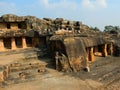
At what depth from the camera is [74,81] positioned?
11820 mm

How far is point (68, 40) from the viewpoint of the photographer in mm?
14242

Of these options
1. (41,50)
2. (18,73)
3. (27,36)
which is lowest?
(18,73)

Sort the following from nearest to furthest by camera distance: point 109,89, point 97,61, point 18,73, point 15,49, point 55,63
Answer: point 109,89
point 18,73
point 55,63
point 97,61
point 15,49

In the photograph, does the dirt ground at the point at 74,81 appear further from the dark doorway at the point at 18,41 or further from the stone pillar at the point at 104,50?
the dark doorway at the point at 18,41

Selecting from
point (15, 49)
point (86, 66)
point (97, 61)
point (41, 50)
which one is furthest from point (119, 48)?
point (15, 49)

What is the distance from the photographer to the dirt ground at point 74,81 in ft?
35.7

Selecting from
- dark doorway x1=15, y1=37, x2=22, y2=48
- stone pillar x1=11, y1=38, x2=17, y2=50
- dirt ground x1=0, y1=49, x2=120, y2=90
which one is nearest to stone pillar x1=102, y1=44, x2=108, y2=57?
dirt ground x1=0, y1=49, x2=120, y2=90

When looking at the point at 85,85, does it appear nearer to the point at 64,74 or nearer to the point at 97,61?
the point at 64,74

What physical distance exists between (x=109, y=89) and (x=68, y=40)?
4736 mm

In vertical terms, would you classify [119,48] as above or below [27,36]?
below

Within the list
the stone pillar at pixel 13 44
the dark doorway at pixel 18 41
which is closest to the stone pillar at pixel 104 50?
the dark doorway at pixel 18 41

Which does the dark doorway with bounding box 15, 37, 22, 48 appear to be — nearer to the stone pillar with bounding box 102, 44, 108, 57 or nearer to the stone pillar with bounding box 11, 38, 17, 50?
the stone pillar with bounding box 11, 38, 17, 50

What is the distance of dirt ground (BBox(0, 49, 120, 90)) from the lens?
35.7 ft

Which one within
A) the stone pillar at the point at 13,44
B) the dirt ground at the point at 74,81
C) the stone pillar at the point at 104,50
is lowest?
the dirt ground at the point at 74,81
